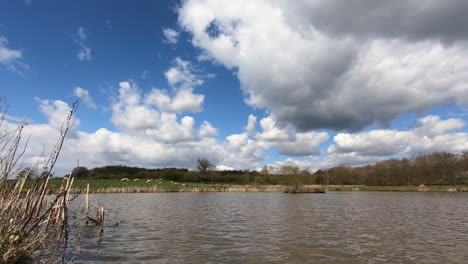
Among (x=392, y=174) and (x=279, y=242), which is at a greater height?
(x=392, y=174)

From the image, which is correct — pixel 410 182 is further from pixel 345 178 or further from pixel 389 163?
pixel 345 178

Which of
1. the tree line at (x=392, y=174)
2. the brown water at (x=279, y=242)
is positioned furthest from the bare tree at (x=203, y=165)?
the brown water at (x=279, y=242)

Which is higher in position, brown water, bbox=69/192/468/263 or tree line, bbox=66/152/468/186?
tree line, bbox=66/152/468/186

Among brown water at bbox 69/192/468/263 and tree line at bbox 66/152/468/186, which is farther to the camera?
tree line at bbox 66/152/468/186

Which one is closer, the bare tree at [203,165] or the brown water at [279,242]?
the brown water at [279,242]

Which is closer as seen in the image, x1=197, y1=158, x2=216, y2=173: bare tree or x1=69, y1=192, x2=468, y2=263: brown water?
x1=69, y1=192, x2=468, y2=263: brown water

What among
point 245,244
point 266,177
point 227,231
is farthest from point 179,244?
point 266,177

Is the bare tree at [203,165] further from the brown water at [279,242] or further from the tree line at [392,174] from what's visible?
the brown water at [279,242]

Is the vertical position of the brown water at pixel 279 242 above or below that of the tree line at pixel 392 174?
below

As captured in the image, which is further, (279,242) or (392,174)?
(392,174)

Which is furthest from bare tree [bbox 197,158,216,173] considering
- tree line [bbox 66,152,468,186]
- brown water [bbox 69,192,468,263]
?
brown water [bbox 69,192,468,263]

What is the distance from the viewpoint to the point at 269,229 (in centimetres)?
1477

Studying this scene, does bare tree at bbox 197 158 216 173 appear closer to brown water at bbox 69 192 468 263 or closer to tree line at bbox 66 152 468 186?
tree line at bbox 66 152 468 186

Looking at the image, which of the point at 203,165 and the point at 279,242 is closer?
the point at 279,242
